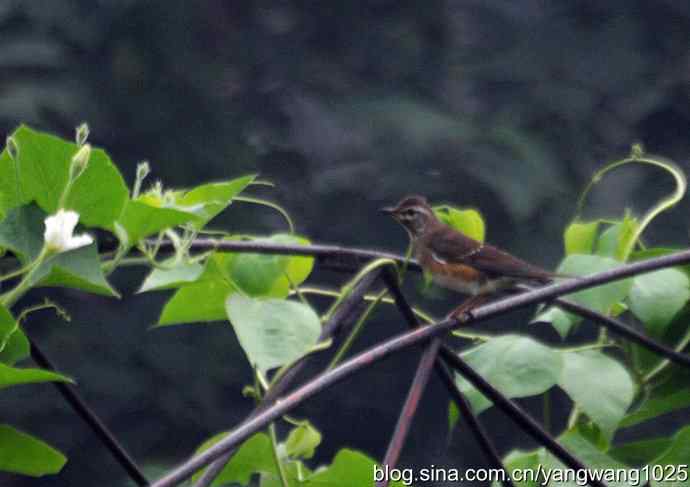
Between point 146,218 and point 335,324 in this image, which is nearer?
point 146,218

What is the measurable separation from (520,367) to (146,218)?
0.29 meters

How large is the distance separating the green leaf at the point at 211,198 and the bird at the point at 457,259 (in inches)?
21.3

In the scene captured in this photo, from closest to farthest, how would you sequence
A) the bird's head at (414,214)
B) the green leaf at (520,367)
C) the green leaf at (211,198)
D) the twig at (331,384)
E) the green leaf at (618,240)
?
the twig at (331,384)
the green leaf at (211,198)
the green leaf at (520,367)
the green leaf at (618,240)
the bird's head at (414,214)

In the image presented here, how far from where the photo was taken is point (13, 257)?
637 mm

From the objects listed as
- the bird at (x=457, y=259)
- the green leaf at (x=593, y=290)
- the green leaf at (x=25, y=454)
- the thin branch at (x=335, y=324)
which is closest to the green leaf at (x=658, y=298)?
the green leaf at (x=593, y=290)

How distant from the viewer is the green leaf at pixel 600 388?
0.75m

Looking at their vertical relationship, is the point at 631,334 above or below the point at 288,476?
above

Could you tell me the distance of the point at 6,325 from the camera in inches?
22.5

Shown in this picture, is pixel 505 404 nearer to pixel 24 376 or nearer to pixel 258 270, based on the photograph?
pixel 258 270

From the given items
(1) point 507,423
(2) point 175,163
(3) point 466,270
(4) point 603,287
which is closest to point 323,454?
(1) point 507,423

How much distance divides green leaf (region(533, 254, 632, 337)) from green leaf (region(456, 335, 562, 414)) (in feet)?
0.20

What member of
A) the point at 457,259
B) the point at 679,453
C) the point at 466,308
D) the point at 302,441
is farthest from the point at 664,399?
the point at 457,259

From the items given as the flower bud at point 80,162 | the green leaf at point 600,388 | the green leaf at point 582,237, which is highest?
the flower bud at point 80,162

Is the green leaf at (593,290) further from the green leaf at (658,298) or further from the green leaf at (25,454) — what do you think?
the green leaf at (25,454)
